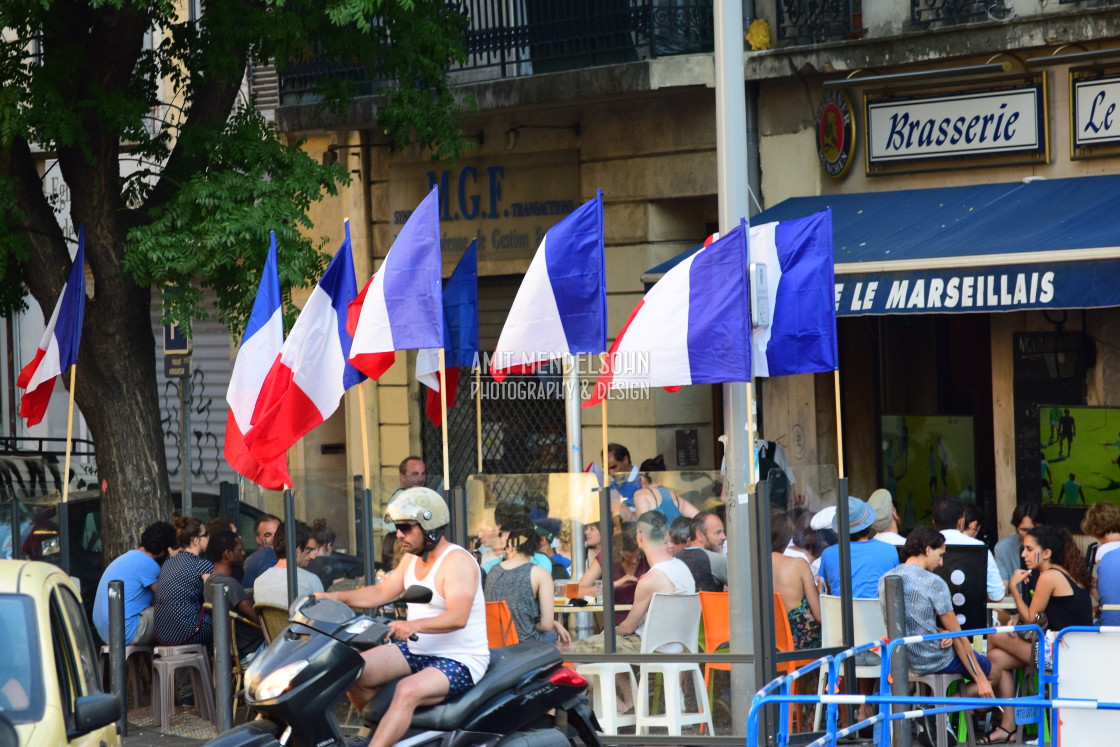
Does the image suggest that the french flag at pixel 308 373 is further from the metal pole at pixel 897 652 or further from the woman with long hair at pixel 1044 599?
the woman with long hair at pixel 1044 599

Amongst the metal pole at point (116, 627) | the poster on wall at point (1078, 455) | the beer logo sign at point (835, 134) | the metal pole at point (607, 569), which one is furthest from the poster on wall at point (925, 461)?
the metal pole at point (116, 627)

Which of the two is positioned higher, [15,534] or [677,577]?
[15,534]

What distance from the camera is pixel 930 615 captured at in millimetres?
9109

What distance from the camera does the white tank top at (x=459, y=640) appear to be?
23.4ft

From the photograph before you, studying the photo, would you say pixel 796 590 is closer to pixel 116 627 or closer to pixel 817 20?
pixel 116 627

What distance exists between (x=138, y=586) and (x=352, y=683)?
16.5 ft

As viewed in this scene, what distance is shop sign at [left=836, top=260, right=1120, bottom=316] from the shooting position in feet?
39.0

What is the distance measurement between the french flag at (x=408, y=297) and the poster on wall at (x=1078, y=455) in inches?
259

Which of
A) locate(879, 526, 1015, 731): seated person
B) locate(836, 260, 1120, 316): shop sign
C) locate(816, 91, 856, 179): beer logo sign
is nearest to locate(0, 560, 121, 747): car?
locate(879, 526, 1015, 731): seated person

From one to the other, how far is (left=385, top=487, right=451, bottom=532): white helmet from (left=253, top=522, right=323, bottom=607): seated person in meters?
3.23

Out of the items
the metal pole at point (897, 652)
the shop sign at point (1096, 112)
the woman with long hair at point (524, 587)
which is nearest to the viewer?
the metal pole at point (897, 652)

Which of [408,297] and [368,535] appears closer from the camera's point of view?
[408,297]

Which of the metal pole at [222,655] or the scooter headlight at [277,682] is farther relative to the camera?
the metal pole at [222,655]

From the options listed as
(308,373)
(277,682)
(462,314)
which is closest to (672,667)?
(308,373)
